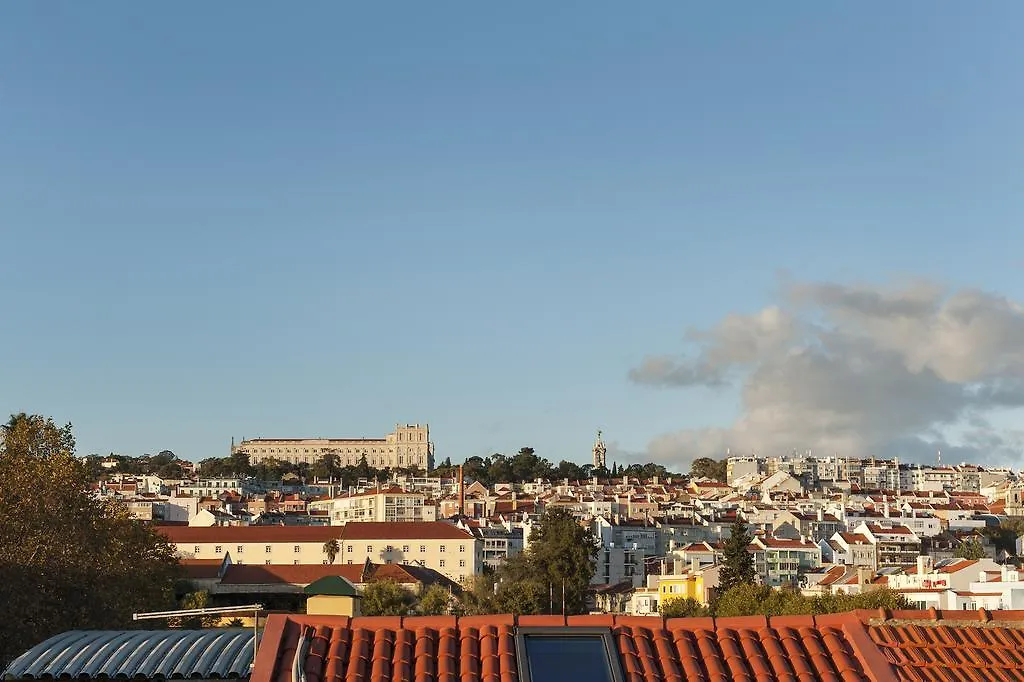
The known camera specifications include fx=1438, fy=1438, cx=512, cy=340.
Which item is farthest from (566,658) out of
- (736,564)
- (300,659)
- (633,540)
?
(633,540)

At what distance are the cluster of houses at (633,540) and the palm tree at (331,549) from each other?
0.33 ft

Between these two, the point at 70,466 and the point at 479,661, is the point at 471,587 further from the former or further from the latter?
the point at 479,661

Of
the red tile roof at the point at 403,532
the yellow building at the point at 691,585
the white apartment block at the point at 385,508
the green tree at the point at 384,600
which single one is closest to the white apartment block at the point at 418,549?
the red tile roof at the point at 403,532

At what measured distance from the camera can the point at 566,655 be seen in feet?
35.9

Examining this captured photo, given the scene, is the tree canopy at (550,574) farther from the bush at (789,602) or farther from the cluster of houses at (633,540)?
the bush at (789,602)

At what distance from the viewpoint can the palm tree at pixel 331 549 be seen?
4961 inches

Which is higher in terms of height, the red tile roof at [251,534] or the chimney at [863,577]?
the red tile roof at [251,534]

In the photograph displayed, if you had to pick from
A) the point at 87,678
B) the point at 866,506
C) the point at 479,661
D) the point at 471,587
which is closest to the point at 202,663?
the point at 87,678

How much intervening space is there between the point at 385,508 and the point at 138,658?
476 feet

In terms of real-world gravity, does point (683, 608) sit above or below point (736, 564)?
below

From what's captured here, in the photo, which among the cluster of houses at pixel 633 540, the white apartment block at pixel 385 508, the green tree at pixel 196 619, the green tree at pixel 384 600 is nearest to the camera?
the green tree at pixel 196 619

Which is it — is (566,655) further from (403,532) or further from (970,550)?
(970,550)

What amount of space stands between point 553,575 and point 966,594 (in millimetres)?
25907

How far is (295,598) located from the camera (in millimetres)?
107125
